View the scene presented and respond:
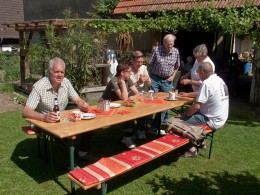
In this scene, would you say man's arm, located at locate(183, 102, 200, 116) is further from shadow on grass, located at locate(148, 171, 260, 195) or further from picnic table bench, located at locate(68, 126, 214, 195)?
shadow on grass, located at locate(148, 171, 260, 195)

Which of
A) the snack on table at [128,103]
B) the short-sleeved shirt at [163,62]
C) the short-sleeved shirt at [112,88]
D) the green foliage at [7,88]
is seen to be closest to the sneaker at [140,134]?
the short-sleeved shirt at [112,88]

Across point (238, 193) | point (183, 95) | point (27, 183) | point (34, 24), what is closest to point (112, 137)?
point (183, 95)

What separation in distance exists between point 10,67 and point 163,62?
8392 mm

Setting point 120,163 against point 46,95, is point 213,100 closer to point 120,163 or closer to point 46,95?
point 120,163

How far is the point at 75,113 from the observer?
136 inches

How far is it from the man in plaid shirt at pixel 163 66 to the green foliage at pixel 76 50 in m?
2.09

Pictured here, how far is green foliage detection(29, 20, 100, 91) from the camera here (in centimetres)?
→ 688

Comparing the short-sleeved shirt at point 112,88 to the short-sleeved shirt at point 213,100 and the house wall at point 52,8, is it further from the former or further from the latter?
the house wall at point 52,8

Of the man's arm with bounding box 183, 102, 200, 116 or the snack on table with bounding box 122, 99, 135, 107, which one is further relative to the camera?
the snack on table with bounding box 122, 99, 135, 107

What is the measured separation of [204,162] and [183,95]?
3.88 ft

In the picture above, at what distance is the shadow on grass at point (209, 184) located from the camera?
3.60 meters

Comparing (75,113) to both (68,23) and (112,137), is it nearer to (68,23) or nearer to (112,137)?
(112,137)

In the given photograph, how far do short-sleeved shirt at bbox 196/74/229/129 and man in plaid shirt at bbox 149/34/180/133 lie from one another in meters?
1.36

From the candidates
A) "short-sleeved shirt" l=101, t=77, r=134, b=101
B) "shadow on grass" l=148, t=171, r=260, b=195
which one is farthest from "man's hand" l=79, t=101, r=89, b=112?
"shadow on grass" l=148, t=171, r=260, b=195
